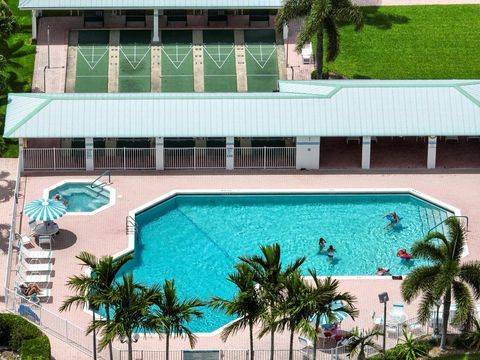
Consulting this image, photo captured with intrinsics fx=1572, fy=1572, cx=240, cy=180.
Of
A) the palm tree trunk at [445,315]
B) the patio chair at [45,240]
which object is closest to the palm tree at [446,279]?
the palm tree trunk at [445,315]

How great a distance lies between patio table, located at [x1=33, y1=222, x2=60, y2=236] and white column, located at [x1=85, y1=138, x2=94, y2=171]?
293 inches

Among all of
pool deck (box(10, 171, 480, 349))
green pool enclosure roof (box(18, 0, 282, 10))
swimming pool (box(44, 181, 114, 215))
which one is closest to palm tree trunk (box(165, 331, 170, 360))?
pool deck (box(10, 171, 480, 349))

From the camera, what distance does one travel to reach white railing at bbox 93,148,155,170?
88188 millimetres

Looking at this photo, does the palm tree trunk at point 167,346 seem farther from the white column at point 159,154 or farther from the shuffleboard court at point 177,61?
the shuffleboard court at point 177,61

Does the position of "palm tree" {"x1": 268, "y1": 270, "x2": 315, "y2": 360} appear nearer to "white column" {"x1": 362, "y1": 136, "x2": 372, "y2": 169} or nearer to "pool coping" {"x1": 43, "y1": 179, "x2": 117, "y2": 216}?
"pool coping" {"x1": 43, "y1": 179, "x2": 117, "y2": 216}

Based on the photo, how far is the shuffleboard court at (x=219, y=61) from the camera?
3725 inches

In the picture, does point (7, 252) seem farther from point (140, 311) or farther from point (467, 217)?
point (467, 217)

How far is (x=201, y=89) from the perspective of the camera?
9425 centimetres

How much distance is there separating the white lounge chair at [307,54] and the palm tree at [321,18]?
4.80 m

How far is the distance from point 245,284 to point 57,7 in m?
35.5

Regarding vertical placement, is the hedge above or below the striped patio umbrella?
below

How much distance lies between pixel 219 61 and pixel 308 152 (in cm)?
1146

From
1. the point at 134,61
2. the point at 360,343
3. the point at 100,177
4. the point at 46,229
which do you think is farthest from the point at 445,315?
the point at 134,61

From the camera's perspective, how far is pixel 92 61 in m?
96.4
